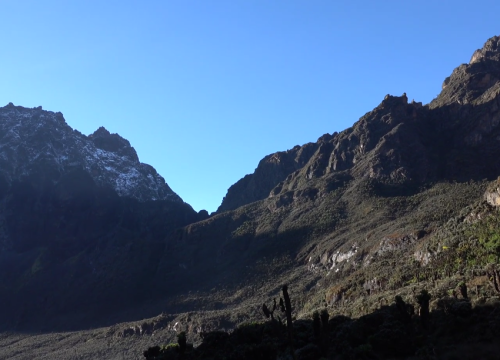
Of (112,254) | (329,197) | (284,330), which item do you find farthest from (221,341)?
(112,254)

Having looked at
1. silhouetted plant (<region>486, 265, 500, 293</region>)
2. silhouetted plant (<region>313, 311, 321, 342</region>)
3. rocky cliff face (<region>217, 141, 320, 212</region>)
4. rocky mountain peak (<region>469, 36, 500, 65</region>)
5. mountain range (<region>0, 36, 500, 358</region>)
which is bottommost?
silhouetted plant (<region>313, 311, 321, 342</region>)

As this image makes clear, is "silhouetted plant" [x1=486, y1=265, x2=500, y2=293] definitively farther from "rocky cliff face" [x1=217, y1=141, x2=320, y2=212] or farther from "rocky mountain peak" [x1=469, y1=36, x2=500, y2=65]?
"rocky cliff face" [x1=217, y1=141, x2=320, y2=212]

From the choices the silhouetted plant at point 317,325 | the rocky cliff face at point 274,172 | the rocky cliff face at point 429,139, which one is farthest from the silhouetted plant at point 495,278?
the rocky cliff face at point 274,172

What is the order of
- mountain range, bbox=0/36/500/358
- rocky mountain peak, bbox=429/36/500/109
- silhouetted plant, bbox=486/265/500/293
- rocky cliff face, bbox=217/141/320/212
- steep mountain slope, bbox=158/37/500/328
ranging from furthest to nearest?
1. rocky cliff face, bbox=217/141/320/212
2. rocky mountain peak, bbox=429/36/500/109
3. steep mountain slope, bbox=158/37/500/328
4. mountain range, bbox=0/36/500/358
5. silhouetted plant, bbox=486/265/500/293

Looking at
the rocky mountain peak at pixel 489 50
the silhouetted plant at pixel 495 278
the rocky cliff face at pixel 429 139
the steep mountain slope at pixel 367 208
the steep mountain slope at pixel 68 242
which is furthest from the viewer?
the rocky mountain peak at pixel 489 50

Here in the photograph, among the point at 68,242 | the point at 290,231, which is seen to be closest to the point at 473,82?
the point at 290,231

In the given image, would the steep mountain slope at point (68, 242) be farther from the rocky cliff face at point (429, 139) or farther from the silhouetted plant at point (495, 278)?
the silhouetted plant at point (495, 278)

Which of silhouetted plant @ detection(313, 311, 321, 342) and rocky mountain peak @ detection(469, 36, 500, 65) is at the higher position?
rocky mountain peak @ detection(469, 36, 500, 65)

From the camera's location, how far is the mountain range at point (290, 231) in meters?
74.8

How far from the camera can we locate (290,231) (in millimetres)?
122562

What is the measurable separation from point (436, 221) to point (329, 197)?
153ft

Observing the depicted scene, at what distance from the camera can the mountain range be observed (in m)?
74.8

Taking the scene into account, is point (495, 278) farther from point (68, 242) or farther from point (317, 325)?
point (68, 242)

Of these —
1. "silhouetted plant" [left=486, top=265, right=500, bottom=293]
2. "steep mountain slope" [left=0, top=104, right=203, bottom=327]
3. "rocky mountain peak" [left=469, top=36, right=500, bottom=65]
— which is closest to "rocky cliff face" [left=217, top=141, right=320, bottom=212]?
"steep mountain slope" [left=0, top=104, right=203, bottom=327]
